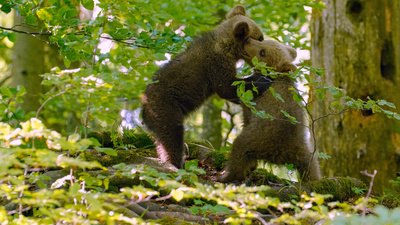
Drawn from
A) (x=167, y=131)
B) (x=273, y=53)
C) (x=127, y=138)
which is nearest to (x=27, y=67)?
(x=127, y=138)

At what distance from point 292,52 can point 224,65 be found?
4.29 ft

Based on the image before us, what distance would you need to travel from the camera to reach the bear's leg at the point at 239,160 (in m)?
5.12

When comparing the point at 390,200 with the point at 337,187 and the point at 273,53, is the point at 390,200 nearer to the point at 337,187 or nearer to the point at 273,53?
the point at 337,187

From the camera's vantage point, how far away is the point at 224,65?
6094 mm

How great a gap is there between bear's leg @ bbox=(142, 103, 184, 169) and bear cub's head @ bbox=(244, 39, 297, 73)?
1793 millimetres

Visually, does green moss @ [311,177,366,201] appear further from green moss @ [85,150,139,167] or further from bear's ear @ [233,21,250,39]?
bear's ear @ [233,21,250,39]

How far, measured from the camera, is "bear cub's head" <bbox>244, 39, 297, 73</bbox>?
584 cm

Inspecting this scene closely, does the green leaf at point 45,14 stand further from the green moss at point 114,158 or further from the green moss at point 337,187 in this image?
the green moss at point 337,187

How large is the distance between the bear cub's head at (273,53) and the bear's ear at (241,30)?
5.7 inches

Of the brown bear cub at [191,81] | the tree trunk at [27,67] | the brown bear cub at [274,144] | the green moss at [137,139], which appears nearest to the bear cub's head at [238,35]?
the brown bear cub at [191,81]

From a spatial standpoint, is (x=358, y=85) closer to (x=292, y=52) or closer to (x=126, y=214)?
(x=292, y=52)

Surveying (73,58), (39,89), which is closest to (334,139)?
(73,58)

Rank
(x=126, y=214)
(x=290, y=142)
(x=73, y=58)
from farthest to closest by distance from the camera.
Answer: (x=290, y=142)
(x=73, y=58)
(x=126, y=214)

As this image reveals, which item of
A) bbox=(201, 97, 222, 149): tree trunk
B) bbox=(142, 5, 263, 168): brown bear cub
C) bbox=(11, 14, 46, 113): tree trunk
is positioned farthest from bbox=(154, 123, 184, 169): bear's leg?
bbox=(201, 97, 222, 149): tree trunk
